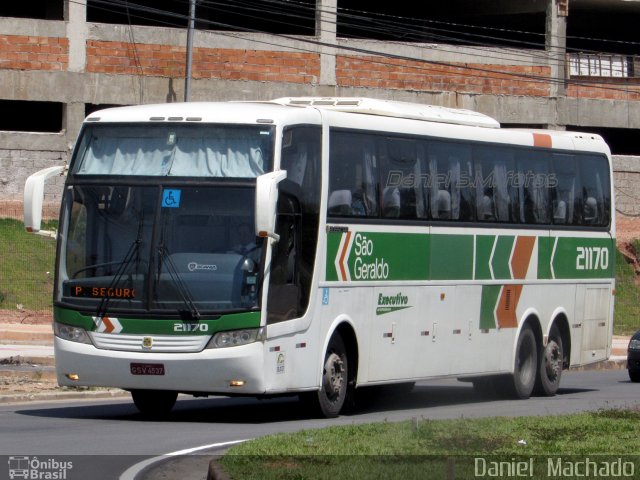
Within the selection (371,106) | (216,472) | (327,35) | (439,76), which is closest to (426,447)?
(216,472)

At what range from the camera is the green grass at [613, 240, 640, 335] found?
38719mm

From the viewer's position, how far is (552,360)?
21.8 m

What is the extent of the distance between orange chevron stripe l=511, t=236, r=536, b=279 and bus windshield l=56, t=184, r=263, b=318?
6340 mm

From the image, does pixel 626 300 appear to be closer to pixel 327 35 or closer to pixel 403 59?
pixel 403 59

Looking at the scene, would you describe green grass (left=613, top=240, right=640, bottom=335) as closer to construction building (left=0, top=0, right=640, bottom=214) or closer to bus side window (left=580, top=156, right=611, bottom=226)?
construction building (left=0, top=0, right=640, bottom=214)

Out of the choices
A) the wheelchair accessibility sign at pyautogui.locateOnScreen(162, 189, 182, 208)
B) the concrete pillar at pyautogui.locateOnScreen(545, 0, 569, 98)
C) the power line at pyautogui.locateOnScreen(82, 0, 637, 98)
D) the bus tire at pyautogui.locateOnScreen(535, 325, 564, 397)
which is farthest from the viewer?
the concrete pillar at pyautogui.locateOnScreen(545, 0, 569, 98)

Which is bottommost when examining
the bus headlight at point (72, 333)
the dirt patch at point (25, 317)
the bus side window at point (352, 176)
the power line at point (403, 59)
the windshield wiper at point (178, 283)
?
the dirt patch at point (25, 317)

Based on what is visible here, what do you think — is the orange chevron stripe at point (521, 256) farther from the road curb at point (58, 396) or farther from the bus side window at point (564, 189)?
the road curb at point (58, 396)

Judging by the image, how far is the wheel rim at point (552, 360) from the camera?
21.6 m

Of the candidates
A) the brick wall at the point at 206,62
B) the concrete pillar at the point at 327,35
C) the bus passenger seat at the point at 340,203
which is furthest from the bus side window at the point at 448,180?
the concrete pillar at the point at 327,35

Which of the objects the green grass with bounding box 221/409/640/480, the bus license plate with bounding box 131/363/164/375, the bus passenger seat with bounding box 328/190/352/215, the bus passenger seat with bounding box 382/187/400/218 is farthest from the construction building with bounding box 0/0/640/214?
the green grass with bounding box 221/409/640/480

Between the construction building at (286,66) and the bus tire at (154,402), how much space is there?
72.2 feet

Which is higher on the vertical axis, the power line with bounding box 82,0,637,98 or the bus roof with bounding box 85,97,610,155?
the power line with bounding box 82,0,637,98

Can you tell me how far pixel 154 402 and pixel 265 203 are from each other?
3.56 m
